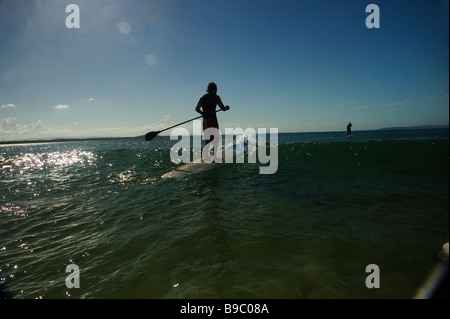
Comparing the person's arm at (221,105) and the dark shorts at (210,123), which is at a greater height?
the person's arm at (221,105)

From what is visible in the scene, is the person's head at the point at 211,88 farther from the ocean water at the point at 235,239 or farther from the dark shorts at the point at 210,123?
the ocean water at the point at 235,239

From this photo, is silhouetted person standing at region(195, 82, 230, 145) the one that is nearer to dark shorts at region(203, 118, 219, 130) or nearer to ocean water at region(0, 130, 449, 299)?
dark shorts at region(203, 118, 219, 130)

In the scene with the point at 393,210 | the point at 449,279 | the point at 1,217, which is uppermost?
the point at 449,279

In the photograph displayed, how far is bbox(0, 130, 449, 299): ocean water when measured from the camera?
2.39m

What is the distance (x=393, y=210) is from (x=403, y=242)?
139cm

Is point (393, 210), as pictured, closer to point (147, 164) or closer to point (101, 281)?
point (101, 281)

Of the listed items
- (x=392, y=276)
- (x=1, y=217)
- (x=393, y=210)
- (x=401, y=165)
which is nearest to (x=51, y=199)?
(x=1, y=217)

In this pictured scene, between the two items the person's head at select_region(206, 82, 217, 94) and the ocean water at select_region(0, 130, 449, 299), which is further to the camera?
the person's head at select_region(206, 82, 217, 94)

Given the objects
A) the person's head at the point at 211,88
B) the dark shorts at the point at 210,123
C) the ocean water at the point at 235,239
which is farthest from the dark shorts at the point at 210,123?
the ocean water at the point at 235,239

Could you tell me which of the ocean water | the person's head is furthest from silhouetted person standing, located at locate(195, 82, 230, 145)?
the ocean water

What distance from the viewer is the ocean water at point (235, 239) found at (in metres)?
2.39

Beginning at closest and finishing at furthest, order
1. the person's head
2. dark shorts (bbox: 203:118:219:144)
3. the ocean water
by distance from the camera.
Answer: the ocean water < the person's head < dark shorts (bbox: 203:118:219:144)

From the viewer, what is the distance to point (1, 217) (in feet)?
17.6

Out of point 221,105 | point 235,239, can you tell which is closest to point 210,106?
point 221,105
